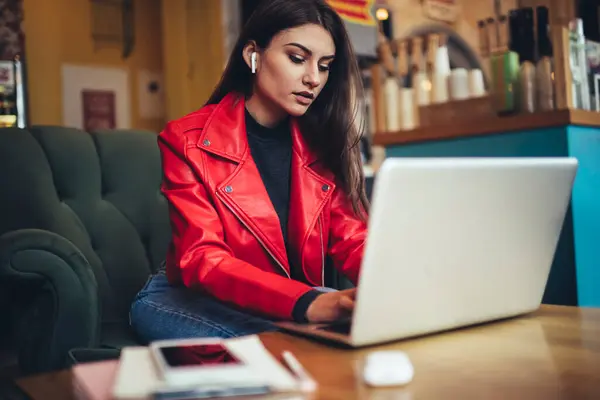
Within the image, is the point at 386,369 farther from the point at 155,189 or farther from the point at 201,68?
the point at 201,68

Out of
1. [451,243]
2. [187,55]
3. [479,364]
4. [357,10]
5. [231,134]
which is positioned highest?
[357,10]

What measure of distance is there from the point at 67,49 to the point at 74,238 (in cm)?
236

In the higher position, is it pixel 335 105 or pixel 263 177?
pixel 335 105

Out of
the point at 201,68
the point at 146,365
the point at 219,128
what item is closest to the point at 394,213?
the point at 146,365

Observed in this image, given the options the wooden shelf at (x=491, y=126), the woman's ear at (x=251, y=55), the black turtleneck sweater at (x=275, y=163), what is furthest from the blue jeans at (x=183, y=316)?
the wooden shelf at (x=491, y=126)

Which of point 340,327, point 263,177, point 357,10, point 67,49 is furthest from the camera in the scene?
point 357,10

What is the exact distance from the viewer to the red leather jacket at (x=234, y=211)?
1.11 metres

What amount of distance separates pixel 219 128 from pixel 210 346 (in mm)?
724

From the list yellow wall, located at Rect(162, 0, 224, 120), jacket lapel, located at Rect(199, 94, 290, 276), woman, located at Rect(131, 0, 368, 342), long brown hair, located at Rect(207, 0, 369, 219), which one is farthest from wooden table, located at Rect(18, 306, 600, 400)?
yellow wall, located at Rect(162, 0, 224, 120)

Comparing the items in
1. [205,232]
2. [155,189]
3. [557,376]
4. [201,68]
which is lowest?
[557,376]

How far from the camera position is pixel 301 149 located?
1.34 m

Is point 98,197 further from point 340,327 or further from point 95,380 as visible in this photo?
point 95,380

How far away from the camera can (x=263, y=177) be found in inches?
52.3

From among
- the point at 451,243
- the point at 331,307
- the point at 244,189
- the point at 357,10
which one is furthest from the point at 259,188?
the point at 357,10
